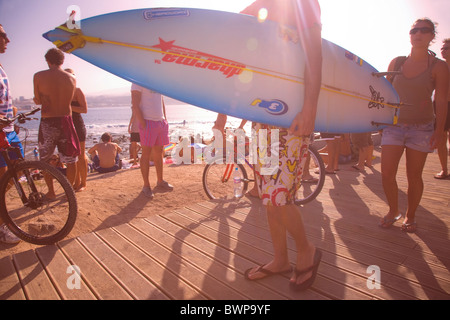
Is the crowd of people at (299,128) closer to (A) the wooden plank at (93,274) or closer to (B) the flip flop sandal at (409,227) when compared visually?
(B) the flip flop sandal at (409,227)

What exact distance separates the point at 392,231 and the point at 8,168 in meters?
4.17

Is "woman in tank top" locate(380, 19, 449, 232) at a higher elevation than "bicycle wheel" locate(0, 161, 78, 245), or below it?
higher

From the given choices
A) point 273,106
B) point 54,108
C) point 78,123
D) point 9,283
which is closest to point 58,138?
point 54,108

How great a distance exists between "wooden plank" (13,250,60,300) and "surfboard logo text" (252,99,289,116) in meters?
2.10

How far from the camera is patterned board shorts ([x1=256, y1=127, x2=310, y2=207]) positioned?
5.68 ft

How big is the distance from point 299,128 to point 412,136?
5.95 feet

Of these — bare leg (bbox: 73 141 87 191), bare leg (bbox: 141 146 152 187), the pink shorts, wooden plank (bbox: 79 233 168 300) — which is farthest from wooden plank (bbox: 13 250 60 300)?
bare leg (bbox: 73 141 87 191)

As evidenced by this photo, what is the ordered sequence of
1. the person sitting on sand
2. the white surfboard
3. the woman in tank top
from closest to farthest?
1. the white surfboard
2. the woman in tank top
3. the person sitting on sand

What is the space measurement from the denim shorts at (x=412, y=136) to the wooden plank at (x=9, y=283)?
12.0 ft

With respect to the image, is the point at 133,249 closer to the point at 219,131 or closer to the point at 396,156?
the point at 219,131

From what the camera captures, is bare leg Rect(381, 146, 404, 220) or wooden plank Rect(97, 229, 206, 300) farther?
bare leg Rect(381, 146, 404, 220)

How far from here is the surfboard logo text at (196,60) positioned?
227cm

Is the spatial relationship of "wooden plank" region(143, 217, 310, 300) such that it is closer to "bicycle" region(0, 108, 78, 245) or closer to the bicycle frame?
"bicycle" region(0, 108, 78, 245)

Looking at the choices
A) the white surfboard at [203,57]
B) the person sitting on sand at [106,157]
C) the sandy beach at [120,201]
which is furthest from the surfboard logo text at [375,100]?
the person sitting on sand at [106,157]
